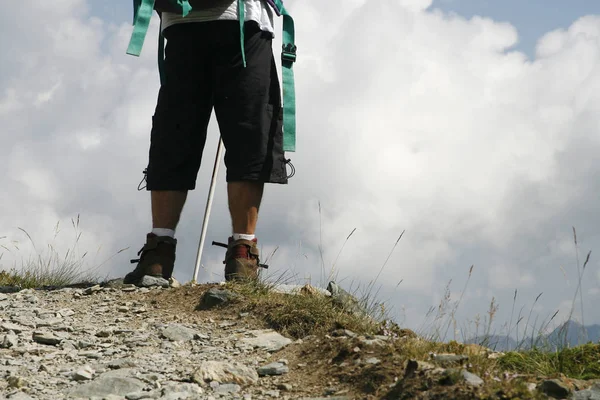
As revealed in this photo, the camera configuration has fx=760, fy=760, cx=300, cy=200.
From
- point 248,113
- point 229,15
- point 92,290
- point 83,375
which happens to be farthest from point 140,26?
point 83,375

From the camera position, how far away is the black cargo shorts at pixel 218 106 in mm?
5117

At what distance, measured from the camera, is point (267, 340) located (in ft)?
13.7


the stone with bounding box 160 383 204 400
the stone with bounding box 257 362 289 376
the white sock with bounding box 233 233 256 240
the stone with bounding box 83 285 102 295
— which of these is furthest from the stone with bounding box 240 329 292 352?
the stone with bounding box 83 285 102 295

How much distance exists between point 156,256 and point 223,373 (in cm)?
189

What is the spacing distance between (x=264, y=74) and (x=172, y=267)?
5.01 ft

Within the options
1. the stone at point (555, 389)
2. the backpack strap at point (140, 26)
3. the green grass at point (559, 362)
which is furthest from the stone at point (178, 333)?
the stone at point (555, 389)

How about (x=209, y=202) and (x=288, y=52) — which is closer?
(x=288, y=52)

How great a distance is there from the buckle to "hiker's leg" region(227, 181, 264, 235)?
36.8 inches

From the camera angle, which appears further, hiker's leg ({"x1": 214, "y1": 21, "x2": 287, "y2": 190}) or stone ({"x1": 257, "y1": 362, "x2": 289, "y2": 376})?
hiker's leg ({"x1": 214, "y1": 21, "x2": 287, "y2": 190})

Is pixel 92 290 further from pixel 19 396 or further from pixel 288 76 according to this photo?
pixel 288 76

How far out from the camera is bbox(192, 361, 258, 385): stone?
11.7 ft

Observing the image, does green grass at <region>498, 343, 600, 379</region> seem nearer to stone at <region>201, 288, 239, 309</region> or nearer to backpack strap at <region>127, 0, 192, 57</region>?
stone at <region>201, 288, 239, 309</region>

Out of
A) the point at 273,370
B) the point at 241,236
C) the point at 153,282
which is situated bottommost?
the point at 273,370

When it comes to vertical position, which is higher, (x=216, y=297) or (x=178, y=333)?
(x=216, y=297)
